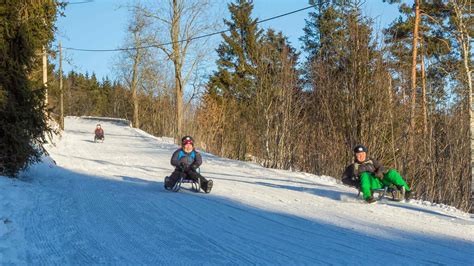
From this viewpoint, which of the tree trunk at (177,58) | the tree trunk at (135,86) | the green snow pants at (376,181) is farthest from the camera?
the tree trunk at (135,86)

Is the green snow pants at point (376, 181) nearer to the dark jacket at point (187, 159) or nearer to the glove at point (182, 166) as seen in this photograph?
the dark jacket at point (187, 159)

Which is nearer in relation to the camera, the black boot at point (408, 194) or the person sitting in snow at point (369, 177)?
the person sitting in snow at point (369, 177)

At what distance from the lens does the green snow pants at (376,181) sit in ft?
26.4

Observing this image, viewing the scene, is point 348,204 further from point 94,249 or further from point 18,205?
point 18,205

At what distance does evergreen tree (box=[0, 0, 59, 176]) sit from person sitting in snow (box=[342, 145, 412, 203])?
639cm

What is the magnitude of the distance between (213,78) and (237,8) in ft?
21.4

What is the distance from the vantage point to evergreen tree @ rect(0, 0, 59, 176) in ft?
28.8

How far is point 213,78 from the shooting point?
38125 mm

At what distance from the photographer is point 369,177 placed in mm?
8227

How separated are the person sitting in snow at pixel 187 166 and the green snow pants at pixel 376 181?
9.50 feet

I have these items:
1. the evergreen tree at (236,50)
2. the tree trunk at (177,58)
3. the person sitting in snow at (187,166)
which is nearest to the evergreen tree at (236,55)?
the evergreen tree at (236,50)

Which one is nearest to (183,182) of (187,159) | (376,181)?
(187,159)

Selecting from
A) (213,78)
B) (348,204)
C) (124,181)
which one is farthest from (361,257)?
(213,78)

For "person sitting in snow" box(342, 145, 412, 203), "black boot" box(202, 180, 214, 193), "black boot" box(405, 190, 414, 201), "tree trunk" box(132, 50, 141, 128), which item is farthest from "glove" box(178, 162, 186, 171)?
"tree trunk" box(132, 50, 141, 128)
